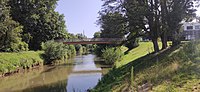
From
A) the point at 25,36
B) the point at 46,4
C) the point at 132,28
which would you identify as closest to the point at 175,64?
the point at 132,28

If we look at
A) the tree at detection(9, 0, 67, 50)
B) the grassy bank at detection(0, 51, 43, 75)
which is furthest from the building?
the tree at detection(9, 0, 67, 50)

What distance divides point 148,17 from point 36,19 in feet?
169

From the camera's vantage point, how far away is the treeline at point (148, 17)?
25.8m

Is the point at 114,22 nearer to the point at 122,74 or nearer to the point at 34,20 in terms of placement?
the point at 122,74

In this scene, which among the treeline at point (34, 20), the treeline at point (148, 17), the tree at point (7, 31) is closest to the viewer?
the treeline at point (148, 17)

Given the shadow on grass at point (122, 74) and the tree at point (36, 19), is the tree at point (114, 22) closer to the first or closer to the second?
the shadow on grass at point (122, 74)

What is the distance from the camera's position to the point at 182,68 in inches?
587

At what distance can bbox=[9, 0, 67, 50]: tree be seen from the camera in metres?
72.0

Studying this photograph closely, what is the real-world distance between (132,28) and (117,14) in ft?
6.65

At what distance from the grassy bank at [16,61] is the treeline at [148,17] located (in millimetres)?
19995

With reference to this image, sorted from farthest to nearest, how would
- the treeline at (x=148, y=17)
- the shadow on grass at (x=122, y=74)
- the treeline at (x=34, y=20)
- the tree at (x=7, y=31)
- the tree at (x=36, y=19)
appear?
1. the tree at (x=36, y=19)
2. the treeline at (x=34, y=20)
3. the tree at (x=7, y=31)
4. the treeline at (x=148, y=17)
5. the shadow on grass at (x=122, y=74)

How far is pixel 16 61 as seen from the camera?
47.7 meters

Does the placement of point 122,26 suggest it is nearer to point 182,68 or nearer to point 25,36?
point 182,68

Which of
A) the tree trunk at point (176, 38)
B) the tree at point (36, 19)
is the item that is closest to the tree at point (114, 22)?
the tree trunk at point (176, 38)
